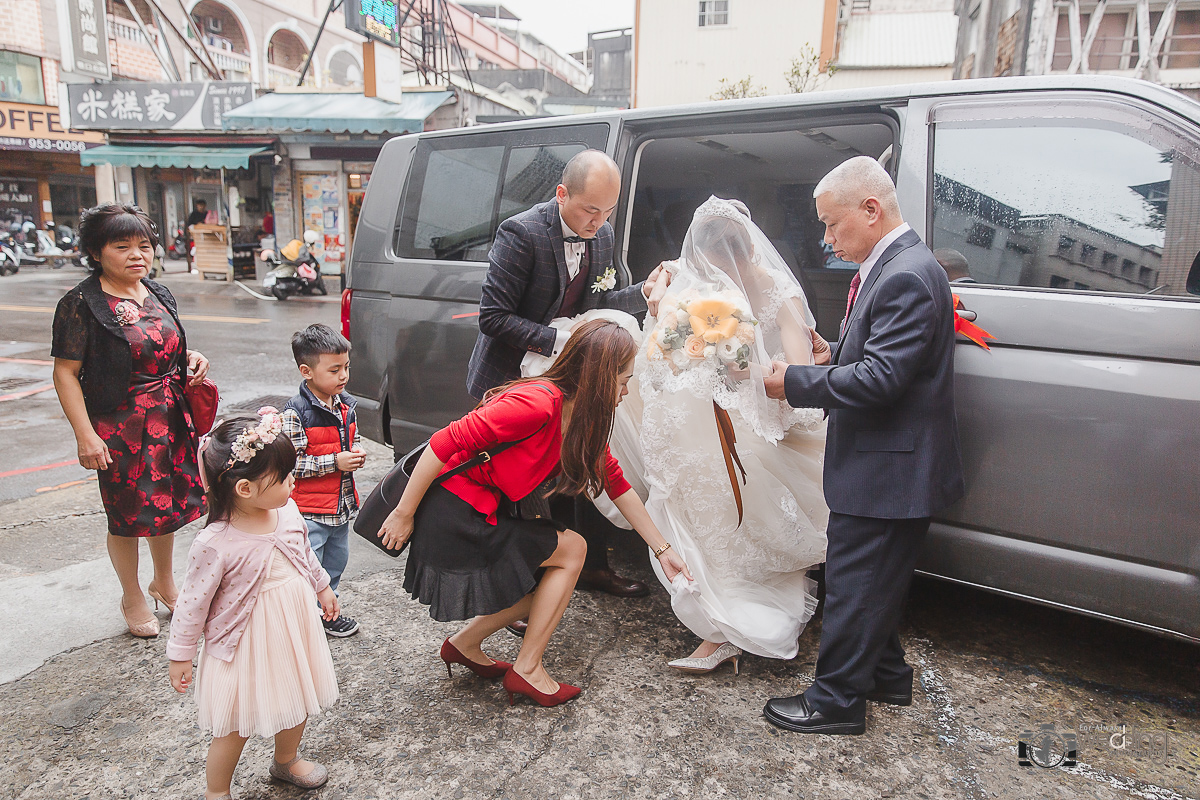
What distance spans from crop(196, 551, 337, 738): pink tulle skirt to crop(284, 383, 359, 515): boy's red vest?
73cm

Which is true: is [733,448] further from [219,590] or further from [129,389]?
[129,389]

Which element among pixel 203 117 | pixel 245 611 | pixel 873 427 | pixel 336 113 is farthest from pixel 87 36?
pixel 873 427

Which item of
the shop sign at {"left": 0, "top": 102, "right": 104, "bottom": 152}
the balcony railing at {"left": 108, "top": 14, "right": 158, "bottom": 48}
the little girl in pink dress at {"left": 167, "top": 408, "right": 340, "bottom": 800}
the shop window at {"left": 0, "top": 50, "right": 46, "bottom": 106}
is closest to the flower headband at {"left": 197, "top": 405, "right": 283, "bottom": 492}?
the little girl in pink dress at {"left": 167, "top": 408, "right": 340, "bottom": 800}

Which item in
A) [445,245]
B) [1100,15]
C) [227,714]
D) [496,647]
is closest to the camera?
[227,714]

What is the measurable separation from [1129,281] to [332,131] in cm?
1530

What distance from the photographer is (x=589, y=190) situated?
2.69 meters

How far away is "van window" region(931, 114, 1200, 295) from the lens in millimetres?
2217

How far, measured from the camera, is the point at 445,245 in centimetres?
370

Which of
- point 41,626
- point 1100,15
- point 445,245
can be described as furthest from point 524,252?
point 1100,15

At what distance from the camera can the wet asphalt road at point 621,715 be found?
6.88 ft

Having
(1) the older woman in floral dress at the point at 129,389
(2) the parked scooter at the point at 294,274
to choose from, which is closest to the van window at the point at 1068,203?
(1) the older woman in floral dress at the point at 129,389

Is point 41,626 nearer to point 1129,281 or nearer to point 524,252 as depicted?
point 524,252

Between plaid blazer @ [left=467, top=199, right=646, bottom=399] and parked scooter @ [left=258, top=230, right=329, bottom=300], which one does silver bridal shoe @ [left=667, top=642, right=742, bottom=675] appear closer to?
plaid blazer @ [left=467, top=199, right=646, bottom=399]

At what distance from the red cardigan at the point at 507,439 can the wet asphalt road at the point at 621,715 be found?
2.39 feet
